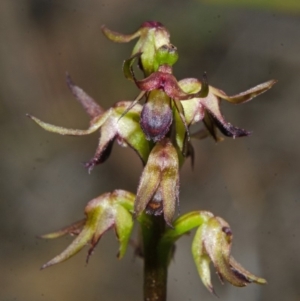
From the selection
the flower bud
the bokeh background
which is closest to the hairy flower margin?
the flower bud

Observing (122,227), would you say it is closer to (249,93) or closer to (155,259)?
(155,259)

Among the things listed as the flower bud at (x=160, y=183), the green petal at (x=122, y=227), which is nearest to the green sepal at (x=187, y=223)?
the green petal at (x=122, y=227)

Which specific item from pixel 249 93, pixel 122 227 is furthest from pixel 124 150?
pixel 249 93

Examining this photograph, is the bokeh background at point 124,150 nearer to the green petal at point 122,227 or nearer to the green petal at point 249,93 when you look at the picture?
the green petal at point 122,227

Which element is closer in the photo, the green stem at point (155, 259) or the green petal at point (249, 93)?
the green petal at point (249, 93)

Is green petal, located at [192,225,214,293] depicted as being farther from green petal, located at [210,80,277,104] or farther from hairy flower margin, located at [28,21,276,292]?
green petal, located at [210,80,277,104]

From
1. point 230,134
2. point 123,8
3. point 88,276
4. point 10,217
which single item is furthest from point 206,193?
point 230,134
